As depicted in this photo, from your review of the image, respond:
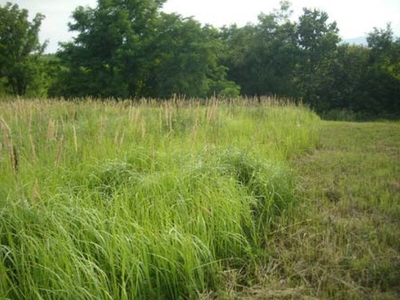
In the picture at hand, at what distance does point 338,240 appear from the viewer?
8.55 ft

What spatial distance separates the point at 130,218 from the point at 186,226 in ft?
1.39

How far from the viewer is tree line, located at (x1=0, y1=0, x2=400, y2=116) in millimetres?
20000

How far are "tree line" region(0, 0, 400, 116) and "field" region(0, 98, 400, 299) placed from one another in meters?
16.5

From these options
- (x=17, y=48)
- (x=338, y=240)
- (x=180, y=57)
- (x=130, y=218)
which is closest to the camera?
(x=130, y=218)

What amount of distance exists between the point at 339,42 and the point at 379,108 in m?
7.49

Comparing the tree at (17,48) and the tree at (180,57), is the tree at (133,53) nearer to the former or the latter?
the tree at (180,57)

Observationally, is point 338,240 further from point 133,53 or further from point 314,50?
point 314,50

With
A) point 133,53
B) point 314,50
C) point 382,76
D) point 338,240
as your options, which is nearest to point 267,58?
point 314,50

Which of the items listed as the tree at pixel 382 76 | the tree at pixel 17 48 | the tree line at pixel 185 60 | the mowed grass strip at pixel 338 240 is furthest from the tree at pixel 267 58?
the mowed grass strip at pixel 338 240

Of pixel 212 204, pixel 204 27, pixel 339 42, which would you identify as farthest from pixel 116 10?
pixel 212 204

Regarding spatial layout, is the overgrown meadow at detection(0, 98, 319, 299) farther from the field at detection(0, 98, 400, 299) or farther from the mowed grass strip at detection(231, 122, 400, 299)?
the mowed grass strip at detection(231, 122, 400, 299)

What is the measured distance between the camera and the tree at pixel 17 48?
70.5 feet

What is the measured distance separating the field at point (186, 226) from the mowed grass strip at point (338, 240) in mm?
11

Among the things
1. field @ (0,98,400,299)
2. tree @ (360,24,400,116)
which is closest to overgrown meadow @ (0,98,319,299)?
field @ (0,98,400,299)
